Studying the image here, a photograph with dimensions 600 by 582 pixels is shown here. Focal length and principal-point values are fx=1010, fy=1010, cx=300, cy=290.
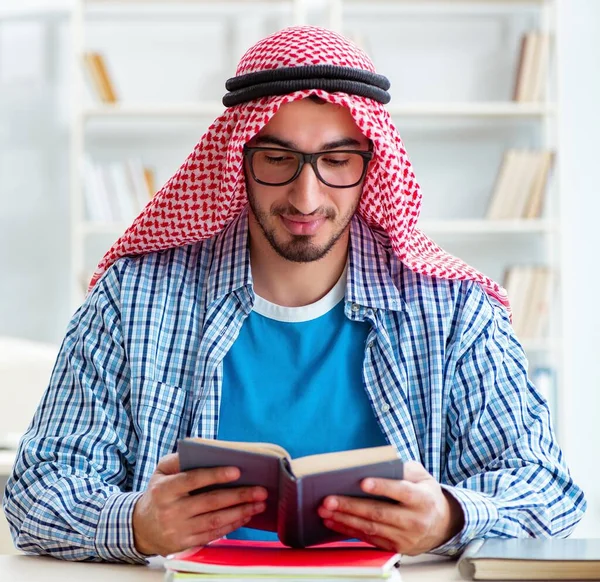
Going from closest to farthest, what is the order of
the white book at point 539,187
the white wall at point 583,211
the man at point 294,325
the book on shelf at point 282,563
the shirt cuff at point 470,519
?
the book on shelf at point 282,563
the shirt cuff at point 470,519
the man at point 294,325
the white book at point 539,187
the white wall at point 583,211

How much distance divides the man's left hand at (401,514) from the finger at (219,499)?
83 millimetres

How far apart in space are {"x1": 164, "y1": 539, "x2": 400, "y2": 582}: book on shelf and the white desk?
7cm

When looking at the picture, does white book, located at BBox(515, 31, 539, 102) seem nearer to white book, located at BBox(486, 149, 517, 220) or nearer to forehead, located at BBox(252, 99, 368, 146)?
white book, located at BBox(486, 149, 517, 220)

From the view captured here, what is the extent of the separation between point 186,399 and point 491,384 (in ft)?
1.64

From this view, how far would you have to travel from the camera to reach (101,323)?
5.53 ft

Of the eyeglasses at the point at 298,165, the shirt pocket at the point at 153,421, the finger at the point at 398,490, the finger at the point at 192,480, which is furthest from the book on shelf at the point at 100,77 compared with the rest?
the finger at the point at 398,490

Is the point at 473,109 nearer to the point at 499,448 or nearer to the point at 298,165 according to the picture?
the point at 298,165

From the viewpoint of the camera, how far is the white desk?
4.15ft

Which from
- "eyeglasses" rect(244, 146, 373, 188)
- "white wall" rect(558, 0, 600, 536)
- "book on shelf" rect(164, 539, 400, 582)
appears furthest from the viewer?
"white wall" rect(558, 0, 600, 536)

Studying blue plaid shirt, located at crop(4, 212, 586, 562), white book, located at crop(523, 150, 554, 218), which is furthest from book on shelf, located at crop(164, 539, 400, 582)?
white book, located at crop(523, 150, 554, 218)

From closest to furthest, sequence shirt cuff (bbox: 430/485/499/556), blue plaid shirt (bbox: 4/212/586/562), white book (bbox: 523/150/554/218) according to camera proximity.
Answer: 1. shirt cuff (bbox: 430/485/499/556)
2. blue plaid shirt (bbox: 4/212/586/562)
3. white book (bbox: 523/150/554/218)

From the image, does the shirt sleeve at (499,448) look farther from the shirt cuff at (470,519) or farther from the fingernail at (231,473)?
the fingernail at (231,473)

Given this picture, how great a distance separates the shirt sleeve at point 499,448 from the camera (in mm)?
1402

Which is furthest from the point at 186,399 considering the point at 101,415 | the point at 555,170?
the point at 555,170
